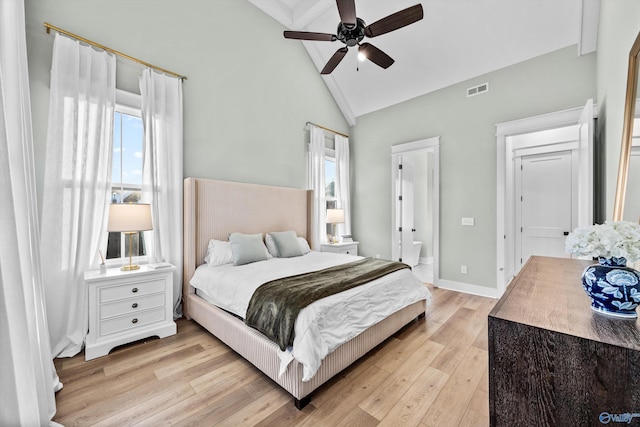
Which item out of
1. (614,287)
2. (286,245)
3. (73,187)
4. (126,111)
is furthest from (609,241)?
(126,111)

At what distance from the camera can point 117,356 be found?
87.6 inches

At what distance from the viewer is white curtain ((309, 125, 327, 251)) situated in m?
4.41

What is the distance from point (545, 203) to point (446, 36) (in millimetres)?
3148

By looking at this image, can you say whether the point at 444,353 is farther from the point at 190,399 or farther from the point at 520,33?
the point at 520,33

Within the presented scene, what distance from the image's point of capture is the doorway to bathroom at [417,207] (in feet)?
14.1

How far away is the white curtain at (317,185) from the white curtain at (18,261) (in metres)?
3.23

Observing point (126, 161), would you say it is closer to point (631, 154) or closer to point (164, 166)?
point (164, 166)

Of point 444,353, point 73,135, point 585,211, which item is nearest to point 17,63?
point 73,135

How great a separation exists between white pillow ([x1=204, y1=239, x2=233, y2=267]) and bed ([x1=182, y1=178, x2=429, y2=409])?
117 mm

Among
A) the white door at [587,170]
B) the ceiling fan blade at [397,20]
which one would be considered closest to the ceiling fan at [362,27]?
the ceiling fan blade at [397,20]

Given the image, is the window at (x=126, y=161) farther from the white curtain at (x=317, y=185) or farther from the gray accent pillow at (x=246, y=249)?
the white curtain at (x=317, y=185)

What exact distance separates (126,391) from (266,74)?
398 centimetres

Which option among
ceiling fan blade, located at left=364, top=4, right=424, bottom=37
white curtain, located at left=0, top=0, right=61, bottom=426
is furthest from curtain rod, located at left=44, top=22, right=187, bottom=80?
ceiling fan blade, located at left=364, top=4, right=424, bottom=37

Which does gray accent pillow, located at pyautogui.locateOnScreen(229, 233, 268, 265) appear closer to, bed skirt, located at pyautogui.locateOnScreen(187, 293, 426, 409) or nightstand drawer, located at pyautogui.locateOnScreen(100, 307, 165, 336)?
bed skirt, located at pyautogui.locateOnScreen(187, 293, 426, 409)
